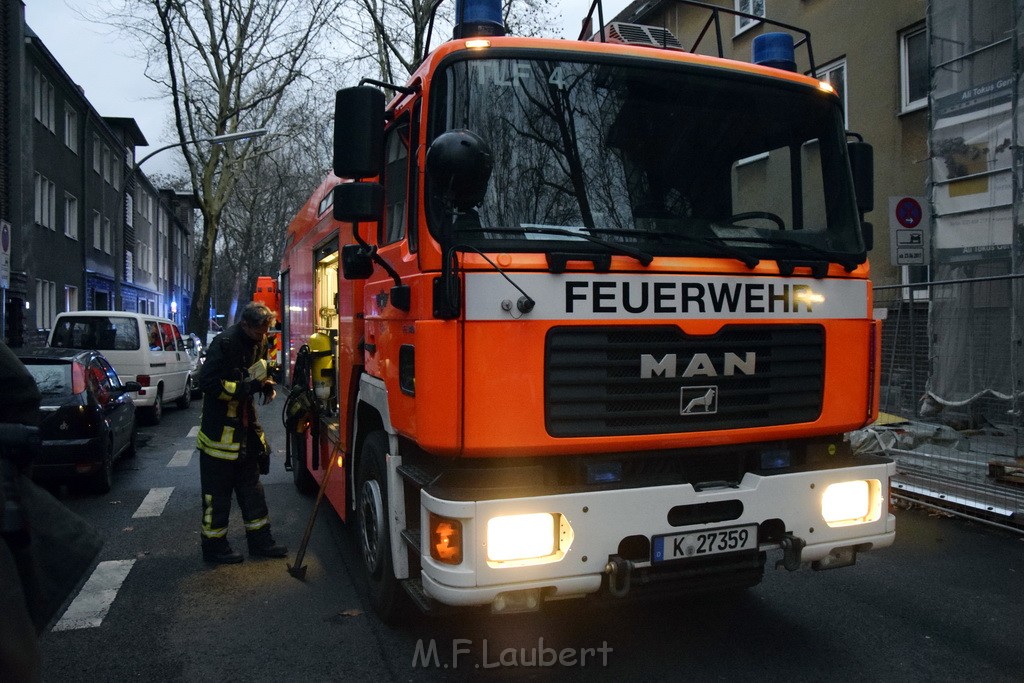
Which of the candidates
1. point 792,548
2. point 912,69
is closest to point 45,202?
point 912,69

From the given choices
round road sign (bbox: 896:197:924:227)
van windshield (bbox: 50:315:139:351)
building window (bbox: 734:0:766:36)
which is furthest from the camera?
building window (bbox: 734:0:766:36)

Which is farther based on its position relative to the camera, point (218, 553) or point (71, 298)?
point (71, 298)

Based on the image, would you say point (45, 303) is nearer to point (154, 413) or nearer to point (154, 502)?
point (154, 413)

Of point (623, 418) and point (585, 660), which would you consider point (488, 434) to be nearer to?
point (623, 418)

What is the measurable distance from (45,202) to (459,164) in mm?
25817

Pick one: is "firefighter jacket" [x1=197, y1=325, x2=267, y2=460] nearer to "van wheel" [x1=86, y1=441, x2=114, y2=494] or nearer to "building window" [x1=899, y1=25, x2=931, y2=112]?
"van wheel" [x1=86, y1=441, x2=114, y2=494]

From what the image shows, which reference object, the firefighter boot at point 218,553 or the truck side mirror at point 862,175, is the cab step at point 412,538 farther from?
the truck side mirror at point 862,175

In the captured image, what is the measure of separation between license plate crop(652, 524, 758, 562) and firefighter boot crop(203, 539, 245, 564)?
10.7 ft

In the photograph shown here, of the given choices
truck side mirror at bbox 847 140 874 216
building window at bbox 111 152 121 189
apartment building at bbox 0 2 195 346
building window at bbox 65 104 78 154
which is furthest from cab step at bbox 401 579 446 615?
building window at bbox 111 152 121 189

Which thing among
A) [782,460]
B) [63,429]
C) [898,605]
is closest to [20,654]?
[782,460]

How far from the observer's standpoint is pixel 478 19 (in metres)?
4.16

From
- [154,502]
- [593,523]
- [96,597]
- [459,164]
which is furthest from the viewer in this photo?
[154,502]

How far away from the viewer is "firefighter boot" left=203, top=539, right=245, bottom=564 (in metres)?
5.59

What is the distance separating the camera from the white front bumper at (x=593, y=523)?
323cm
